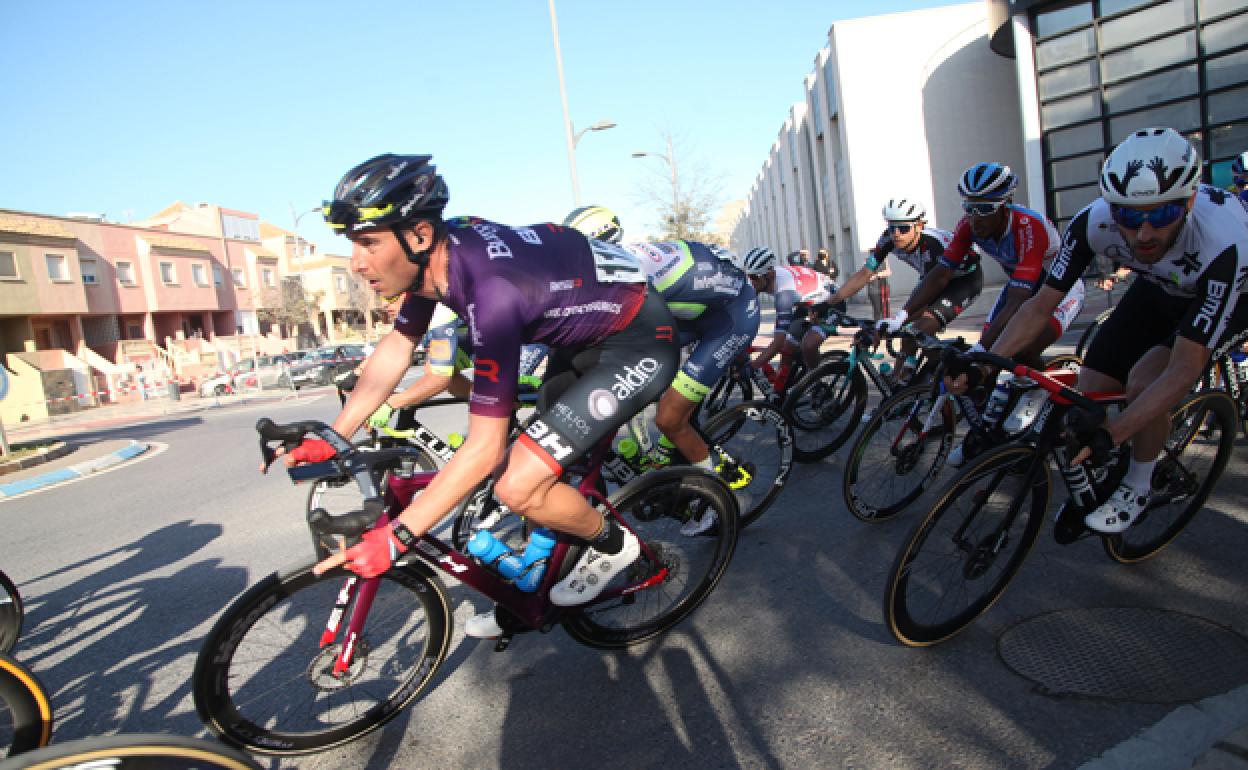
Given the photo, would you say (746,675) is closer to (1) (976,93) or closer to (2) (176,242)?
(1) (976,93)

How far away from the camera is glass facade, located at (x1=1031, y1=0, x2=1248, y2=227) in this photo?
16594mm

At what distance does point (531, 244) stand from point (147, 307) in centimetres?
4636

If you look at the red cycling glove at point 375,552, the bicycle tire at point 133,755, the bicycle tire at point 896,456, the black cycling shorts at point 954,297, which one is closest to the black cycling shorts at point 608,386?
the red cycling glove at point 375,552

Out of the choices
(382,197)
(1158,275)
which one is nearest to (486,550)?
(382,197)

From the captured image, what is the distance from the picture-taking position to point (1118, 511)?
10.6 ft

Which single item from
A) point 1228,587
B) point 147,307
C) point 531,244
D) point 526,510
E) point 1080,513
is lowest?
point 1228,587

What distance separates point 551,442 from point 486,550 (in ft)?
1.88

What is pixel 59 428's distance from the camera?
2103 centimetres

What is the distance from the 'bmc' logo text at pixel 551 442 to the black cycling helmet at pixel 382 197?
2.85 feet

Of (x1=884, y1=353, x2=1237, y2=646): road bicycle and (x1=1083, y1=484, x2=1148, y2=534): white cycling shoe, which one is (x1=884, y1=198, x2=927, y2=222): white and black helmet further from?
(x1=1083, y1=484, x2=1148, y2=534): white cycling shoe

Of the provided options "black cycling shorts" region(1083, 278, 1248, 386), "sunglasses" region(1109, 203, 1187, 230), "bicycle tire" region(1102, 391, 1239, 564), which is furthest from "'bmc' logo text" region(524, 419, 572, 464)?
"black cycling shorts" region(1083, 278, 1248, 386)

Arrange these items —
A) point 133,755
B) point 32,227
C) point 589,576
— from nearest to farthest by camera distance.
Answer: point 133,755
point 589,576
point 32,227

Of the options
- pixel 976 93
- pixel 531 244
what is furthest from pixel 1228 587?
pixel 976 93

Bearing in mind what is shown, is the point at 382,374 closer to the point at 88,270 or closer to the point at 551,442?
the point at 551,442
